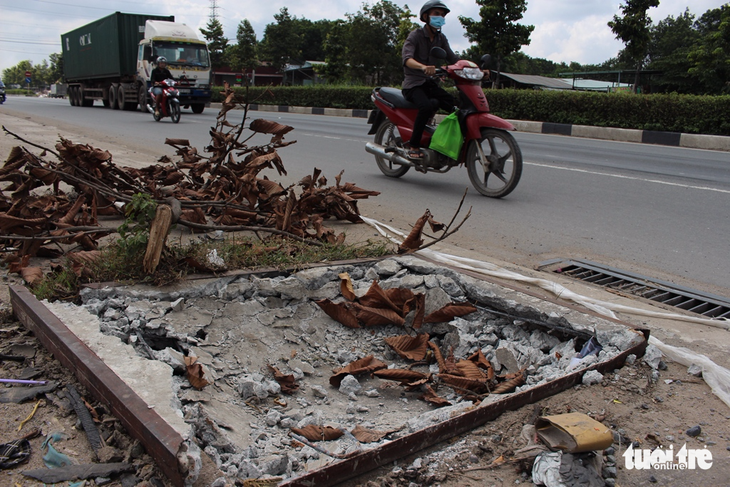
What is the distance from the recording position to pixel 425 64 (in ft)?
21.3

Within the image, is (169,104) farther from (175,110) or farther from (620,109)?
(620,109)

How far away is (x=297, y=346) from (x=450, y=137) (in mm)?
4173

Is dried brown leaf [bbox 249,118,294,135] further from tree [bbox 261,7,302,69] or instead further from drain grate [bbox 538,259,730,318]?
tree [bbox 261,7,302,69]

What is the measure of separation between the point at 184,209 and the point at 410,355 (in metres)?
1.94

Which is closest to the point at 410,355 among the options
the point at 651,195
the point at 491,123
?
the point at 491,123

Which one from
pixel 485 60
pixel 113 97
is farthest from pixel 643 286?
pixel 113 97

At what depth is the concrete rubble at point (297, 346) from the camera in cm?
182

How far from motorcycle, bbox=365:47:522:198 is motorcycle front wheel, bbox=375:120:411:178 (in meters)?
0.11

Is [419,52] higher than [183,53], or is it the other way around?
[183,53]

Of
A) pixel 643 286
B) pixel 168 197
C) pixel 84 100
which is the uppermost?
pixel 84 100

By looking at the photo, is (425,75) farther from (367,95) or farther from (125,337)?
(367,95)

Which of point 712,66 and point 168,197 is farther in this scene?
point 712,66

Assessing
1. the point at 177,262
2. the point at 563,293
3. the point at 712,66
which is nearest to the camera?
the point at 177,262

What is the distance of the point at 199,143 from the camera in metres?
10.5
